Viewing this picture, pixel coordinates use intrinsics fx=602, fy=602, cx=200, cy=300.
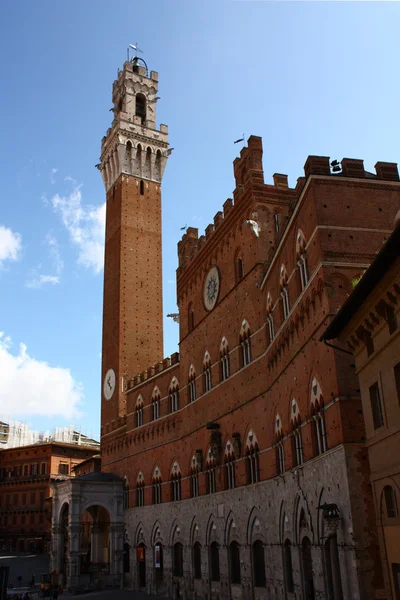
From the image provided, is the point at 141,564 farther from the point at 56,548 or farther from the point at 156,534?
the point at 56,548

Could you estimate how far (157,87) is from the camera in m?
57.2

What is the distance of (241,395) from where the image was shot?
2570cm

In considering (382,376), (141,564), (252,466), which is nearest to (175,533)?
(141,564)

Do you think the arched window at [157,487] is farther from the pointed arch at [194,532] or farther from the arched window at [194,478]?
the pointed arch at [194,532]

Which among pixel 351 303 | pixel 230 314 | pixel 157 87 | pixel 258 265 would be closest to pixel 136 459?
pixel 230 314

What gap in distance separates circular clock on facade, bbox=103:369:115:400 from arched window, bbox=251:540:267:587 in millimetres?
22382

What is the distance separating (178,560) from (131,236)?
2559cm

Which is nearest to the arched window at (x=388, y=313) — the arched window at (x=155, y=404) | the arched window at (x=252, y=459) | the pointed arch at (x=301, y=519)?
the pointed arch at (x=301, y=519)

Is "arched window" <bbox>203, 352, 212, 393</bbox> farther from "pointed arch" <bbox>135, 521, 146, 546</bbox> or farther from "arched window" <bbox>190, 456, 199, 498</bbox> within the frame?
"pointed arch" <bbox>135, 521, 146, 546</bbox>

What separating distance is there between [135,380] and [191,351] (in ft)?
33.2

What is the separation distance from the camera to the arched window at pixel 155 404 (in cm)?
3688

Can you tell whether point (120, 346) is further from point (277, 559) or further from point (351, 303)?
point (351, 303)

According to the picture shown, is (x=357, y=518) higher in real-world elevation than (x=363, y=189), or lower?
lower

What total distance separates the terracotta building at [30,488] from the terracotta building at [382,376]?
174 feet
